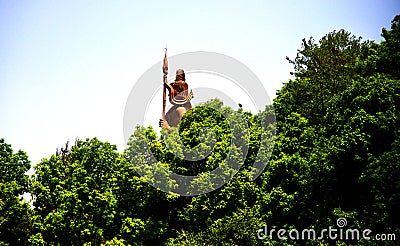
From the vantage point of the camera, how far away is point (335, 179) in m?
17.6

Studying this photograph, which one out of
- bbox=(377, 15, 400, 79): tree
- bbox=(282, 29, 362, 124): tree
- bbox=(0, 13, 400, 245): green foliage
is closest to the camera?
bbox=(0, 13, 400, 245): green foliage

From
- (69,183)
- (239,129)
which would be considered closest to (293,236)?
(239,129)

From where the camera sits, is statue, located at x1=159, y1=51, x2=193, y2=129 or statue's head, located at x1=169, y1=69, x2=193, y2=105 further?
statue's head, located at x1=169, y1=69, x2=193, y2=105

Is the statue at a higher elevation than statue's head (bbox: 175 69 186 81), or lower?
lower

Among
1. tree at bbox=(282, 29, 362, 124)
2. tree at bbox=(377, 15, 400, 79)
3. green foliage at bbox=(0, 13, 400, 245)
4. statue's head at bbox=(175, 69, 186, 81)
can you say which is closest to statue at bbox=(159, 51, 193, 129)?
statue's head at bbox=(175, 69, 186, 81)

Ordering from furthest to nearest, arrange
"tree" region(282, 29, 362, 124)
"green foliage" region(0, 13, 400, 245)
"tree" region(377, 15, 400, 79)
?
"tree" region(282, 29, 362, 124)
"tree" region(377, 15, 400, 79)
"green foliage" region(0, 13, 400, 245)

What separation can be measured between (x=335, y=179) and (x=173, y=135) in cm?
882

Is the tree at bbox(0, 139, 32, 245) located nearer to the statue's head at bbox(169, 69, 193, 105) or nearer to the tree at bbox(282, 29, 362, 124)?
the statue's head at bbox(169, 69, 193, 105)

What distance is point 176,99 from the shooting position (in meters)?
26.9

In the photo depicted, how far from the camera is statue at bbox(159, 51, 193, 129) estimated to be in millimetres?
26469

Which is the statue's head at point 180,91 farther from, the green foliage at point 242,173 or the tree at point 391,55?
the tree at point 391,55

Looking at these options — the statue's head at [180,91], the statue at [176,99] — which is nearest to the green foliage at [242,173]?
the statue at [176,99]

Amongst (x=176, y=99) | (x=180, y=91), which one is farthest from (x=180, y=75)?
(x=176, y=99)

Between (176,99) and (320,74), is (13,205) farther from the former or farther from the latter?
(320,74)
